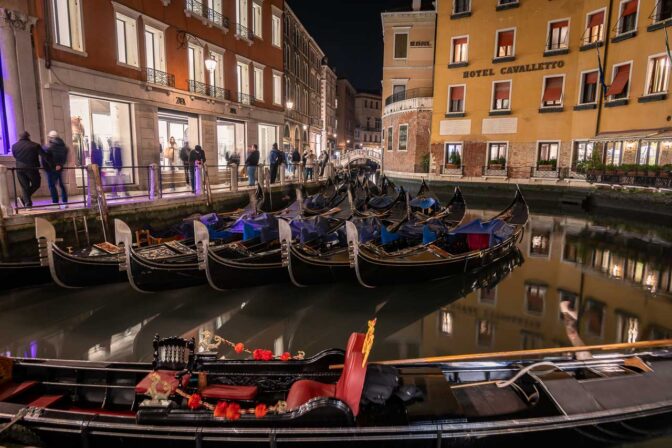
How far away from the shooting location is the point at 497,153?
16922mm

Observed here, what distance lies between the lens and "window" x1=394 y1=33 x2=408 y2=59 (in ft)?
66.7

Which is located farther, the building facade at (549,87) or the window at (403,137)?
the window at (403,137)

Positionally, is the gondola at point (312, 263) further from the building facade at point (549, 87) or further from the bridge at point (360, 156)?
the bridge at point (360, 156)

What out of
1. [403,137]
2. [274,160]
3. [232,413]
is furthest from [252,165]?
[403,137]

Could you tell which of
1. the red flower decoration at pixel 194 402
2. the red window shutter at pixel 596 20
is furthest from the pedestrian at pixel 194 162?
the red window shutter at pixel 596 20

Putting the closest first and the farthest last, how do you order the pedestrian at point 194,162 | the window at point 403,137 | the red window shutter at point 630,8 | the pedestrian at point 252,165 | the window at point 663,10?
1. the pedestrian at point 194,162
2. the pedestrian at point 252,165
3. the window at point 663,10
4. the red window shutter at point 630,8
5. the window at point 403,137

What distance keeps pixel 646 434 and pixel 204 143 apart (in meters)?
11.3

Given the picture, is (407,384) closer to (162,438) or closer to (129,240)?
(162,438)

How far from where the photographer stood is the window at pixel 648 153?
475 inches

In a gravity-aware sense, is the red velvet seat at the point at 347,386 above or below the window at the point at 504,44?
below

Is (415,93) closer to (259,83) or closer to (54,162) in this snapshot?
(259,83)

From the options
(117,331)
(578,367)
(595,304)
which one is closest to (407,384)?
(578,367)

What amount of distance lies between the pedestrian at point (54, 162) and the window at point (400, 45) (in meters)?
17.0

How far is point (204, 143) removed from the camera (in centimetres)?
1187
